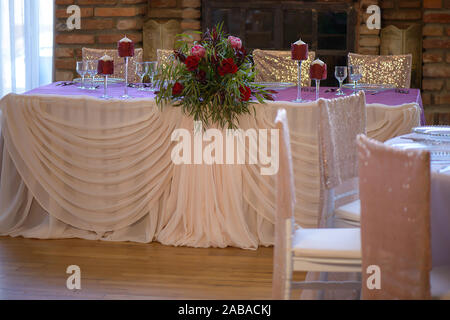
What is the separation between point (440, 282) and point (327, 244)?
381 mm

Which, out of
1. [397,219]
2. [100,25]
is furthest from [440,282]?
[100,25]

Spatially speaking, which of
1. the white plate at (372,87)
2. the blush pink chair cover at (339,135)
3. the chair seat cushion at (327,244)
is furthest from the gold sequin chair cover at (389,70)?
the chair seat cushion at (327,244)

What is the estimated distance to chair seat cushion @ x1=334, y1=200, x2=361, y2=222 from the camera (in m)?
2.57

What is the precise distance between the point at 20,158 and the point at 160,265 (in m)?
0.94

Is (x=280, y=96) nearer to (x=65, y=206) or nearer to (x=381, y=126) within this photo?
(x=381, y=126)

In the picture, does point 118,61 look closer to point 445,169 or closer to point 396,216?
point 445,169

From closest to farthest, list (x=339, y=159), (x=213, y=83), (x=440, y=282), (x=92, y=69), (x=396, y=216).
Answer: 1. (x=396, y=216)
2. (x=440, y=282)
3. (x=339, y=159)
4. (x=213, y=83)
5. (x=92, y=69)

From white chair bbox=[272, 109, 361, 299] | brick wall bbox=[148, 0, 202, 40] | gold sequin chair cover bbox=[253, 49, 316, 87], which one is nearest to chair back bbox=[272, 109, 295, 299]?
white chair bbox=[272, 109, 361, 299]

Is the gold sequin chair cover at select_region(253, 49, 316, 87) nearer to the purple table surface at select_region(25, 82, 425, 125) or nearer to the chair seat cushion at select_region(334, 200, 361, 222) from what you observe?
the purple table surface at select_region(25, 82, 425, 125)

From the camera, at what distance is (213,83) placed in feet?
10.6

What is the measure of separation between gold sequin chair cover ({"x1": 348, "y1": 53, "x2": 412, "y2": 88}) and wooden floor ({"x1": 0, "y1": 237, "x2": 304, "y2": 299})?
4.67 ft

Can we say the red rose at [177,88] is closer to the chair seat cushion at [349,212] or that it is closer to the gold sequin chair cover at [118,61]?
the chair seat cushion at [349,212]

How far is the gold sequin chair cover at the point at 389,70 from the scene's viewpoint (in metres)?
4.19
